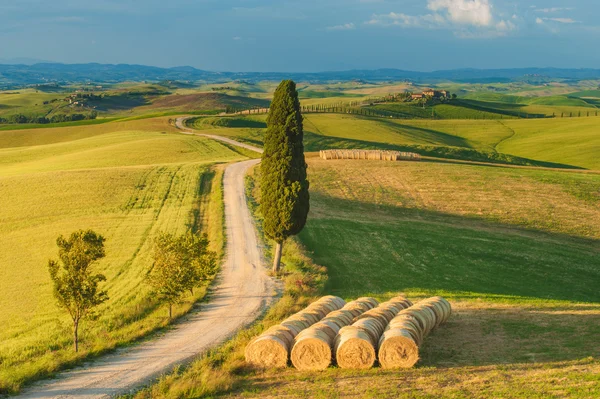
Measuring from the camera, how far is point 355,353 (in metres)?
21.4

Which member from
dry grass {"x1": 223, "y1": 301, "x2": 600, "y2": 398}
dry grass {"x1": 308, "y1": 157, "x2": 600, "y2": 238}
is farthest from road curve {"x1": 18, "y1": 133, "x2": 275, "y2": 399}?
dry grass {"x1": 308, "y1": 157, "x2": 600, "y2": 238}

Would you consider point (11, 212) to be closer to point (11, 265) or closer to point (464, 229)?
point (11, 265)

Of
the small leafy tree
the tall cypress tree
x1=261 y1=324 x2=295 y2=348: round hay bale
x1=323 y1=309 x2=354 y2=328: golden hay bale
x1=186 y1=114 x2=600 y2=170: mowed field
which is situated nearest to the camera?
x1=261 y1=324 x2=295 y2=348: round hay bale

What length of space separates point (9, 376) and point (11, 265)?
22.7 metres

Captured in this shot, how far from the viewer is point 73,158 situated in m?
86.2

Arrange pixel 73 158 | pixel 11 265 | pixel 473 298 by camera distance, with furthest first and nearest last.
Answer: pixel 73 158 → pixel 11 265 → pixel 473 298

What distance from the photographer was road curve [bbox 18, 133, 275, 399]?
70.1 feet

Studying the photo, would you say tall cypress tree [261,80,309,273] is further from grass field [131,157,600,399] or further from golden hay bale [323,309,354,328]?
golden hay bale [323,309,354,328]

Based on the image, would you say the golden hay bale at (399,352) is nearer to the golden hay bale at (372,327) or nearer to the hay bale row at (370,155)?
the golden hay bale at (372,327)

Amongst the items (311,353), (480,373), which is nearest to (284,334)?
(311,353)

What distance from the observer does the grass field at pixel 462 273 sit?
20.3m

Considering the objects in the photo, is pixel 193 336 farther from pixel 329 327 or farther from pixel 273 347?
pixel 329 327

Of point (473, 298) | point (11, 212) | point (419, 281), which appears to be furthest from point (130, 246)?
point (473, 298)

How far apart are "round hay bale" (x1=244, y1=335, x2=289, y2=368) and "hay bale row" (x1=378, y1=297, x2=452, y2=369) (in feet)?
11.8
